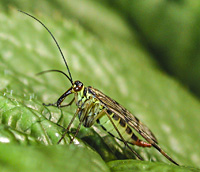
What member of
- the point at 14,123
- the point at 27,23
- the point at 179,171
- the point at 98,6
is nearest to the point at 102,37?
the point at 98,6

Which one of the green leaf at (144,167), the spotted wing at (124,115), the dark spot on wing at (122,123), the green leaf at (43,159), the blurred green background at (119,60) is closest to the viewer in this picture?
the green leaf at (43,159)

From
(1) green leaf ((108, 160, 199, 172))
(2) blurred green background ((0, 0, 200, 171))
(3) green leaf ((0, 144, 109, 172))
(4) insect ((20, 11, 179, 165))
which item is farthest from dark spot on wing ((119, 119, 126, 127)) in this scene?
(3) green leaf ((0, 144, 109, 172))

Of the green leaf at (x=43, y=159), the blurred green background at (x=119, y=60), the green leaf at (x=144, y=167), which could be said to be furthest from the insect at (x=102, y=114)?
the green leaf at (x=43, y=159)

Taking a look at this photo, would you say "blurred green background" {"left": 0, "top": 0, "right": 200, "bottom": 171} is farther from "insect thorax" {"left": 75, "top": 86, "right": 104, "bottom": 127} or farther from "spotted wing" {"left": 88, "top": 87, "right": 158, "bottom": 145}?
"spotted wing" {"left": 88, "top": 87, "right": 158, "bottom": 145}

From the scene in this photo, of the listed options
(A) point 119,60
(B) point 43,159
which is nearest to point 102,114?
(B) point 43,159

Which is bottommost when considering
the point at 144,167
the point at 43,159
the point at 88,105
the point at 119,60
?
the point at 43,159

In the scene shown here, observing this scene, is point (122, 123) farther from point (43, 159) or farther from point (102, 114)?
point (43, 159)

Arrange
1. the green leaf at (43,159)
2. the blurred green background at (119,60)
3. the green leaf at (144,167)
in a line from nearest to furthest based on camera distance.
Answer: the green leaf at (43,159)
the green leaf at (144,167)
the blurred green background at (119,60)

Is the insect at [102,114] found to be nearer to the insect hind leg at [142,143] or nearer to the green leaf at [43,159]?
the insect hind leg at [142,143]
